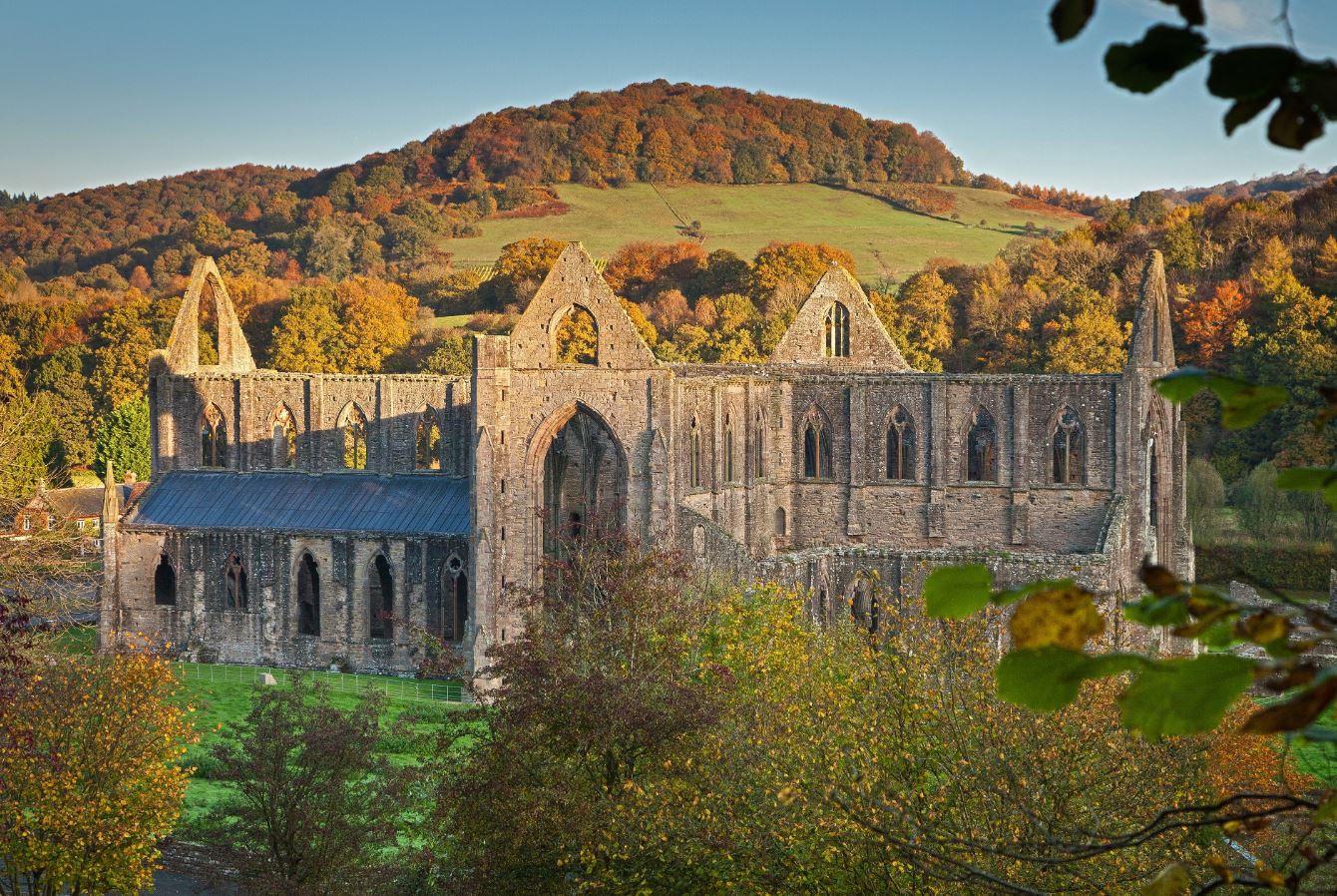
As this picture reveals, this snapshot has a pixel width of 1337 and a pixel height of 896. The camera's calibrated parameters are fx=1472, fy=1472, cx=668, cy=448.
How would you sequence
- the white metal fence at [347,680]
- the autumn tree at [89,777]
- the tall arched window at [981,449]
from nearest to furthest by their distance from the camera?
the autumn tree at [89,777]
the white metal fence at [347,680]
the tall arched window at [981,449]

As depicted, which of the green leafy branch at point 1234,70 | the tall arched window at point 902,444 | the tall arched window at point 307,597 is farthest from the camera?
the tall arched window at point 902,444

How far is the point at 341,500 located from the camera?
41.5 meters

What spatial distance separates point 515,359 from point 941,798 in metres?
22.7

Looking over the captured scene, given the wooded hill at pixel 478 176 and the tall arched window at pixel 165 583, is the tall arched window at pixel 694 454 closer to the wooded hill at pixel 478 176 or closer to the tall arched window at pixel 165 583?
the tall arched window at pixel 165 583

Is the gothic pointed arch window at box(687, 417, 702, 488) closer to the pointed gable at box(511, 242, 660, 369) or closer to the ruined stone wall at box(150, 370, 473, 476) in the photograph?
the pointed gable at box(511, 242, 660, 369)

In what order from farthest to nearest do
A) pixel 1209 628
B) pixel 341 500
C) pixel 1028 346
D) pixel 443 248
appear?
1. pixel 443 248
2. pixel 1028 346
3. pixel 341 500
4. pixel 1209 628

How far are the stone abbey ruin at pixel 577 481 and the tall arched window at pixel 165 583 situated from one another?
7 centimetres

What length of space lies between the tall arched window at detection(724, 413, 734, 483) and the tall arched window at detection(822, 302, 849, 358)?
26.1 ft

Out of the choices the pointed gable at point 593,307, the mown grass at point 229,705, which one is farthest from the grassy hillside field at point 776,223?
the mown grass at point 229,705

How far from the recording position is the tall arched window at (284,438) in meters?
44.9

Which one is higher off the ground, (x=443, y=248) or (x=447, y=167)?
(x=447, y=167)

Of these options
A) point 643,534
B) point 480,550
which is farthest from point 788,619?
point 480,550

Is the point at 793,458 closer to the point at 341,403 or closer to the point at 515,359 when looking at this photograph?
the point at 515,359

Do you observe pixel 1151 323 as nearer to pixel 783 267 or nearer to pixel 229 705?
pixel 229 705
